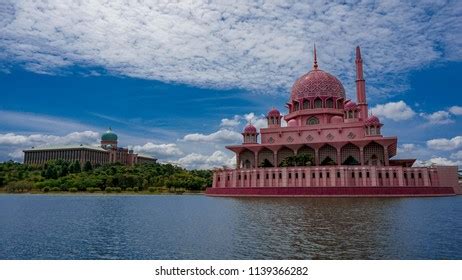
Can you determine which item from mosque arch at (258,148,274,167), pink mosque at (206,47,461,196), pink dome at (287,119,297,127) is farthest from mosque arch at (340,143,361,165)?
mosque arch at (258,148,274,167)

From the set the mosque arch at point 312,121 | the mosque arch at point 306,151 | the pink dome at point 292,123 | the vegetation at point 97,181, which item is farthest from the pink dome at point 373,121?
the vegetation at point 97,181

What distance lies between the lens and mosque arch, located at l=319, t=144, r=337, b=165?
49.8 metres

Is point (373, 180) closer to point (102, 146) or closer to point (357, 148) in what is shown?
point (357, 148)

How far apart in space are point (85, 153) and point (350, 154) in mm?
65065

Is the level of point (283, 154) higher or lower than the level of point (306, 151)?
lower

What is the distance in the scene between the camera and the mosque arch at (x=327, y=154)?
1959 inches

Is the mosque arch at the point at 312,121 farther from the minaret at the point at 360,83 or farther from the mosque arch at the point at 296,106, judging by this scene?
the minaret at the point at 360,83

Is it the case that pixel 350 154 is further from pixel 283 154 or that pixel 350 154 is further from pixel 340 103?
pixel 340 103

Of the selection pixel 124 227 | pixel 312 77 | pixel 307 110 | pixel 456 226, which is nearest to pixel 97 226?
pixel 124 227

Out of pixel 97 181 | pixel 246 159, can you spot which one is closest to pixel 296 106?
pixel 246 159

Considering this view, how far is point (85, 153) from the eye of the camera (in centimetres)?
9306

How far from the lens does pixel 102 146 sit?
10038 cm

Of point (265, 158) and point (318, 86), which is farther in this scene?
point (318, 86)

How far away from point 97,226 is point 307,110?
128 ft
